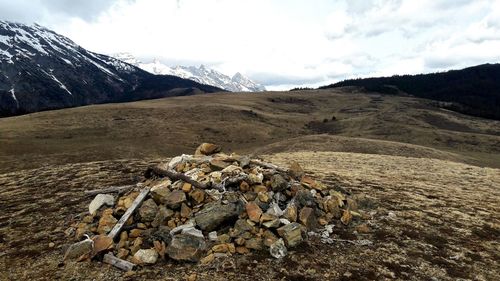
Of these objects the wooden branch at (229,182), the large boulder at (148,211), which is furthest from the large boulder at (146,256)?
the wooden branch at (229,182)

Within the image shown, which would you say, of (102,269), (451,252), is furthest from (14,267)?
(451,252)

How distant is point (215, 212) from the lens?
1623 centimetres

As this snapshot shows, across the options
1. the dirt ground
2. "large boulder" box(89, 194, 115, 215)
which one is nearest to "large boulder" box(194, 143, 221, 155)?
the dirt ground

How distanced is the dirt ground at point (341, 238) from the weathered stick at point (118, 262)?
253 millimetres

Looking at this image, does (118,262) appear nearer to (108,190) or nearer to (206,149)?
(108,190)

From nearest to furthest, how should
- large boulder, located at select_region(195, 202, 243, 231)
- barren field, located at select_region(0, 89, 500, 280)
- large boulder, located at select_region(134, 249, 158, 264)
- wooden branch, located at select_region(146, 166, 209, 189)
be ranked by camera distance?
barren field, located at select_region(0, 89, 500, 280) → large boulder, located at select_region(134, 249, 158, 264) → large boulder, located at select_region(195, 202, 243, 231) → wooden branch, located at select_region(146, 166, 209, 189)

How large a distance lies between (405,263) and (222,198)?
25.6 ft

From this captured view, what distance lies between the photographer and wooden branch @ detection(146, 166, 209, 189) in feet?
58.7

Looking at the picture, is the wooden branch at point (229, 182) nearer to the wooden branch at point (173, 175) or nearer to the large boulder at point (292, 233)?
the wooden branch at point (173, 175)

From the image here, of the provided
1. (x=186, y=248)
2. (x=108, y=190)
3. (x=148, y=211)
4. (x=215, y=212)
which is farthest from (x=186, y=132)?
(x=186, y=248)

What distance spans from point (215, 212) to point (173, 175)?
3.90m

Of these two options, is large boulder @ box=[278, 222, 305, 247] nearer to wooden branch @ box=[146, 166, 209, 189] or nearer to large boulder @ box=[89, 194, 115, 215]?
wooden branch @ box=[146, 166, 209, 189]

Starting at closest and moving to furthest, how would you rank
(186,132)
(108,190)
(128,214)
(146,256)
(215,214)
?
(146,256) < (215,214) < (128,214) < (108,190) < (186,132)

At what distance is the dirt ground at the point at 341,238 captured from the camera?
13922 millimetres
